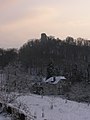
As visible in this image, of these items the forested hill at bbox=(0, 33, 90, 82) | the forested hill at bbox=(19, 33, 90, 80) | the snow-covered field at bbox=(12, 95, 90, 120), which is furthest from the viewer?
the forested hill at bbox=(19, 33, 90, 80)

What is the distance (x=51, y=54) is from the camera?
120125mm

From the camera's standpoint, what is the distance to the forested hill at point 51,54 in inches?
4134

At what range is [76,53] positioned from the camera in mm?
124250

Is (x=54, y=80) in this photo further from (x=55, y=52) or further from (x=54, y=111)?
(x=54, y=111)

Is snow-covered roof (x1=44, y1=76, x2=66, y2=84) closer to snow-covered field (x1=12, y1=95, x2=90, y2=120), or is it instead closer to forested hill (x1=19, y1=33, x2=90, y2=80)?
forested hill (x1=19, y1=33, x2=90, y2=80)

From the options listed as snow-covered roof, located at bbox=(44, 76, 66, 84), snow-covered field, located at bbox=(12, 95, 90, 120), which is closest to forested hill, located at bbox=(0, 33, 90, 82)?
snow-covered roof, located at bbox=(44, 76, 66, 84)

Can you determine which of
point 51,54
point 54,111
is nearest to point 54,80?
point 51,54

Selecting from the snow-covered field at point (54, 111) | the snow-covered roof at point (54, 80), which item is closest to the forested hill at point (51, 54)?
the snow-covered roof at point (54, 80)

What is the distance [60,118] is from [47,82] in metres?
64.6

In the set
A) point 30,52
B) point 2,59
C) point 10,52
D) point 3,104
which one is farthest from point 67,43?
point 3,104

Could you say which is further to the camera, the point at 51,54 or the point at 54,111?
the point at 51,54

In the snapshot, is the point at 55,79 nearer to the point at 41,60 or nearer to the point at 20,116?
the point at 41,60

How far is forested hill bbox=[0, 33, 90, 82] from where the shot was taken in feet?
345

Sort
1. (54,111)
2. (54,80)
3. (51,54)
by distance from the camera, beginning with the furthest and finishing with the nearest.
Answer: (51,54)
(54,80)
(54,111)
